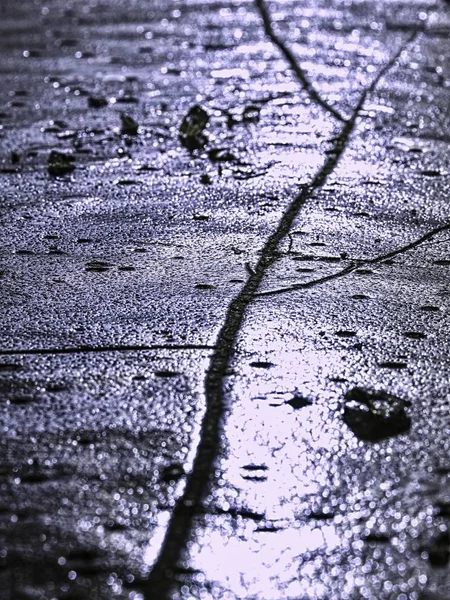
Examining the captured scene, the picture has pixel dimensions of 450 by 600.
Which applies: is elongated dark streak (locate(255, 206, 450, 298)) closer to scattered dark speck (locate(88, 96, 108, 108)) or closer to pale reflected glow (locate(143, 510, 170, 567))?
pale reflected glow (locate(143, 510, 170, 567))

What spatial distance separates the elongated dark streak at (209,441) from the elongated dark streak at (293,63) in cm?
117

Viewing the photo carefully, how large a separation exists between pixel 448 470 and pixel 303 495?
28cm

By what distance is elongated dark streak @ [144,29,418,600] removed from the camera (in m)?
Result: 1.76

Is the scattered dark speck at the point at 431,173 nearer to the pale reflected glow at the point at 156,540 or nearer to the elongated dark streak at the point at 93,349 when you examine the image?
the elongated dark streak at the point at 93,349

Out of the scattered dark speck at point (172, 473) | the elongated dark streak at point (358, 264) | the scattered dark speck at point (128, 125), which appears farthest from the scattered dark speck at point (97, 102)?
the scattered dark speck at point (172, 473)

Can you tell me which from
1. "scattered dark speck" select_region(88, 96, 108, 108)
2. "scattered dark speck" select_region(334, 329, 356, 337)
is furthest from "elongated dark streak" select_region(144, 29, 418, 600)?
"scattered dark speck" select_region(88, 96, 108, 108)

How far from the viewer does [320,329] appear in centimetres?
256

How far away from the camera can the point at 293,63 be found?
503 centimetres

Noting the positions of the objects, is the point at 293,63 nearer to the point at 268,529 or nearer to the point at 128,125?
the point at 128,125

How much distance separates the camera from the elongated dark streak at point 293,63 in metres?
4.38

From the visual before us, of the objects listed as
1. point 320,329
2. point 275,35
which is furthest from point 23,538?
point 275,35

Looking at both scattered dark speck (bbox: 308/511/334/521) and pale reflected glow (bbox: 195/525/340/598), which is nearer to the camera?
pale reflected glow (bbox: 195/525/340/598)

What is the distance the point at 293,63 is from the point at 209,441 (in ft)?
10.6

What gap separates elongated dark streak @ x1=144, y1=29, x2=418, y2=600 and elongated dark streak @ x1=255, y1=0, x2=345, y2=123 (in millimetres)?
1167
